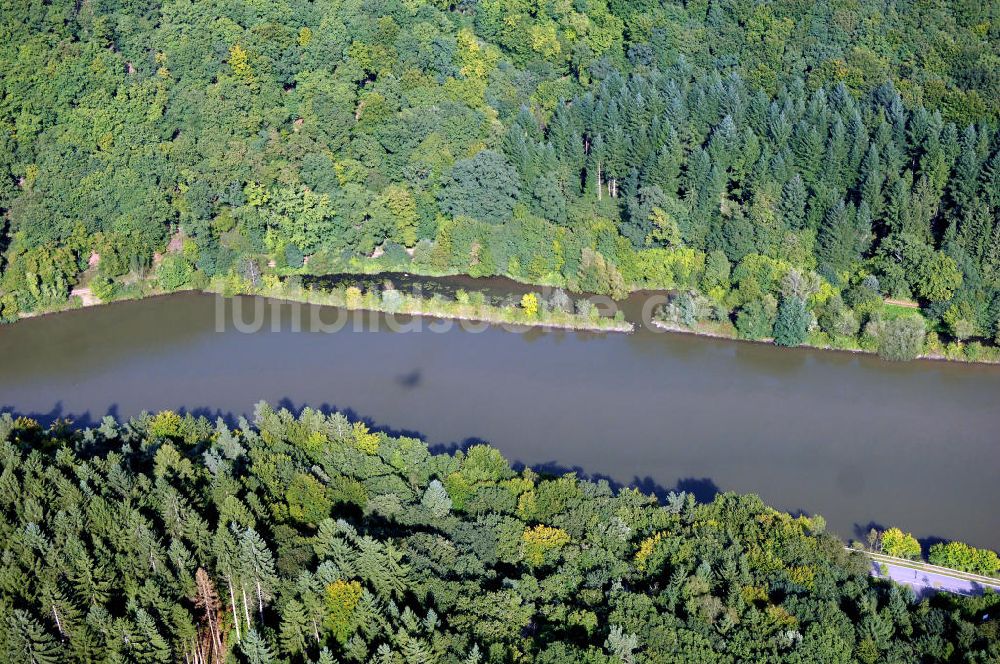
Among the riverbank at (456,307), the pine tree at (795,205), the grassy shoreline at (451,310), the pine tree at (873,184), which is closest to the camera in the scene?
the grassy shoreline at (451,310)

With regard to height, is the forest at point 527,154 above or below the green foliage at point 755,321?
above

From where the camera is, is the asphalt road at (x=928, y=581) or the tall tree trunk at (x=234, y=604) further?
the asphalt road at (x=928, y=581)

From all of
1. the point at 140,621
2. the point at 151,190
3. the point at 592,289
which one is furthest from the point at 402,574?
the point at 151,190

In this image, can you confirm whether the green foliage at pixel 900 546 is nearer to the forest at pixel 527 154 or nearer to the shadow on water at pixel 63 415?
the forest at pixel 527 154

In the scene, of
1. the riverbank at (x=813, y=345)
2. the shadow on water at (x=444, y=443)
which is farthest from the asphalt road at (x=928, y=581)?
the riverbank at (x=813, y=345)

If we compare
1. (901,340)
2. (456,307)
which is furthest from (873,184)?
(456,307)

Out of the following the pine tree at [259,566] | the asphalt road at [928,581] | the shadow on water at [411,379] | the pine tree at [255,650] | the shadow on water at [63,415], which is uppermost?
the shadow on water at [411,379]

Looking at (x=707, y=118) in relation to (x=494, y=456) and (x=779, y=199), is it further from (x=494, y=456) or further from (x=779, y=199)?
(x=494, y=456)
